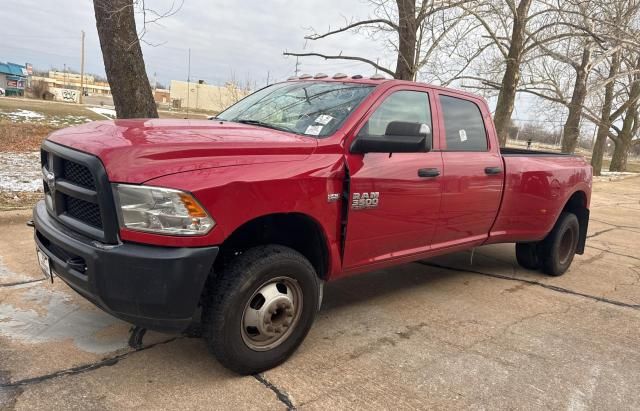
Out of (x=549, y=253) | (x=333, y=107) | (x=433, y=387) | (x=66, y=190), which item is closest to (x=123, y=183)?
(x=66, y=190)

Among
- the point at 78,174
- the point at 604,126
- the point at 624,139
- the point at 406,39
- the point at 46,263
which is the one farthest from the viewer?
the point at 624,139

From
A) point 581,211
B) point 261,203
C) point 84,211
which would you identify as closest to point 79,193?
point 84,211

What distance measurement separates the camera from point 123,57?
7047 millimetres

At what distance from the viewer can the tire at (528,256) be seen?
580 cm

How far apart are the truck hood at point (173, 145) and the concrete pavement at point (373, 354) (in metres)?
1.25

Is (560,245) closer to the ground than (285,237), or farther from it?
closer to the ground

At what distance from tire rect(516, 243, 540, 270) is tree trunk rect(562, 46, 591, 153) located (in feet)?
40.4

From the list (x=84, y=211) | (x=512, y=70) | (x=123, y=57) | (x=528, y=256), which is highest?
(x=512, y=70)

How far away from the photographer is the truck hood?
2.59 meters

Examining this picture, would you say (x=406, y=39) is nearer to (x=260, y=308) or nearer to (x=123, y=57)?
(x=123, y=57)

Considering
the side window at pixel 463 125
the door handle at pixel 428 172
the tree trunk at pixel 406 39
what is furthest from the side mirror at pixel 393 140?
the tree trunk at pixel 406 39

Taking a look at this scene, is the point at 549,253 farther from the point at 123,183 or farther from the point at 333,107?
the point at 123,183

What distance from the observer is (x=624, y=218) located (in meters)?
10.9

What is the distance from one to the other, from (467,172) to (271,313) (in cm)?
220
